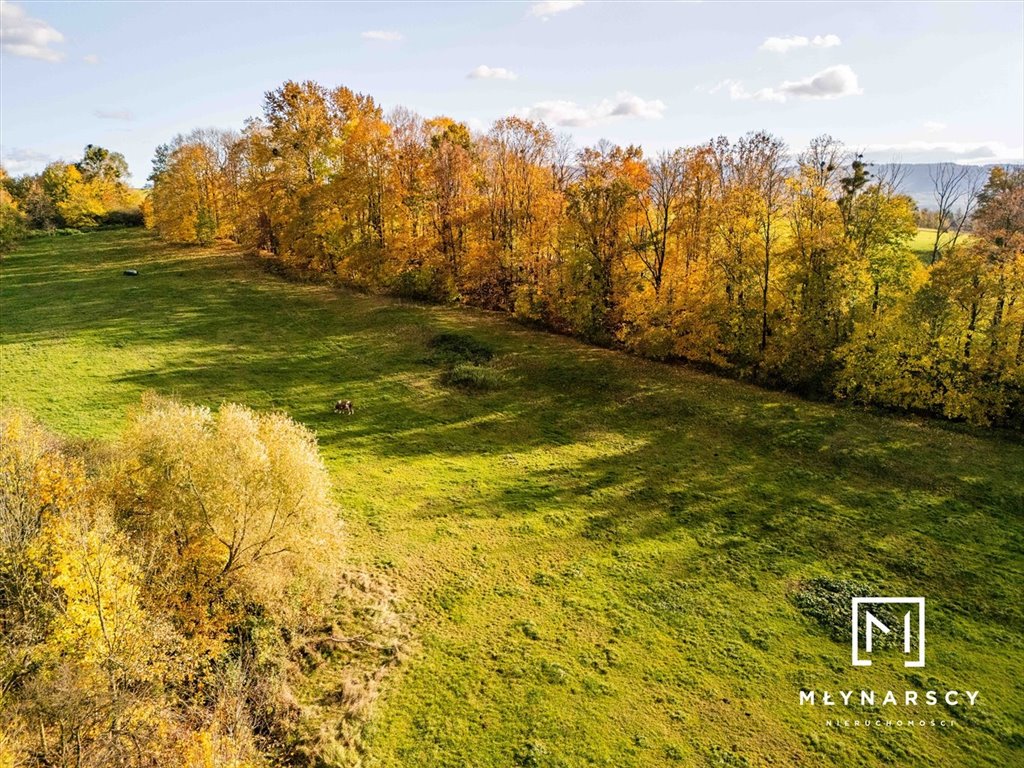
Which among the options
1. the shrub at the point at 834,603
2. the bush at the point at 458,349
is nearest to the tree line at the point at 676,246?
the bush at the point at 458,349

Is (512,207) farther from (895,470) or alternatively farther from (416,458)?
(895,470)

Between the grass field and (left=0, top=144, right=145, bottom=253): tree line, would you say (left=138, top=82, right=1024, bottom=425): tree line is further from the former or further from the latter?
(left=0, top=144, right=145, bottom=253): tree line

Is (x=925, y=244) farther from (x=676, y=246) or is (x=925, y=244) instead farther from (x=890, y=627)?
(x=890, y=627)

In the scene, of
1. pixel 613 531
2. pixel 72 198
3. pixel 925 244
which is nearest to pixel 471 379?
pixel 613 531

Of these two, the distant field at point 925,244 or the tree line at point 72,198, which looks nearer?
the distant field at point 925,244

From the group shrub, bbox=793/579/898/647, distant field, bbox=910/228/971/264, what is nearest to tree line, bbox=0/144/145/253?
shrub, bbox=793/579/898/647

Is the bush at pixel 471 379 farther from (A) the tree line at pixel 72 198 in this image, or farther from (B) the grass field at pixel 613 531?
(A) the tree line at pixel 72 198
